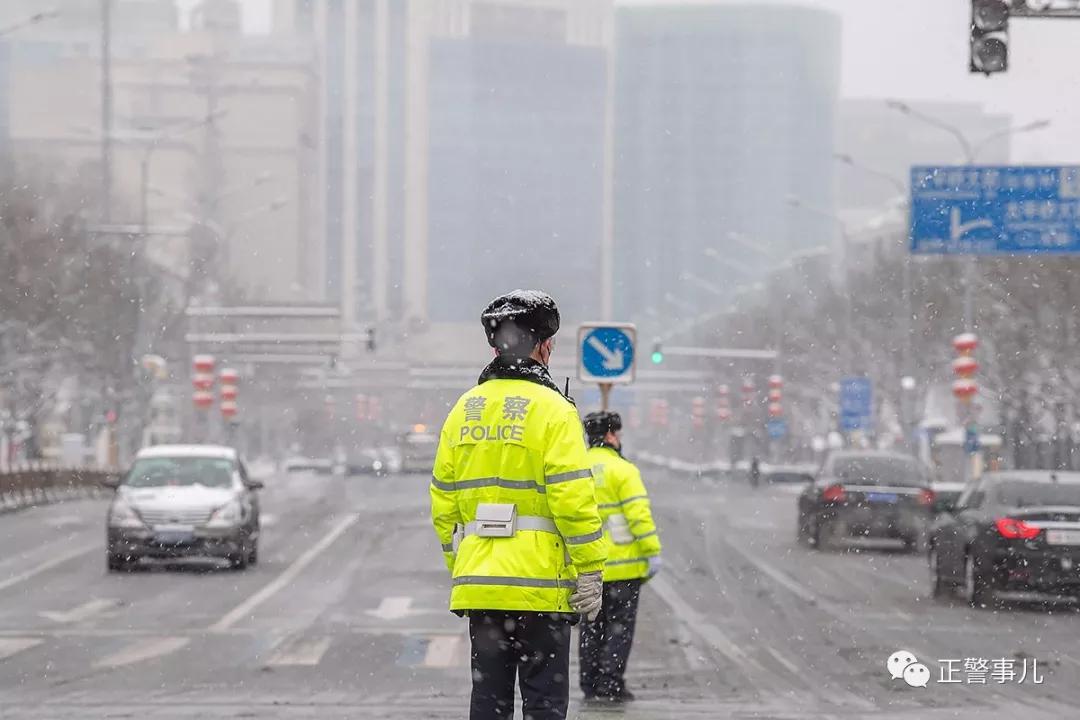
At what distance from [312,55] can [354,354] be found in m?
43.4

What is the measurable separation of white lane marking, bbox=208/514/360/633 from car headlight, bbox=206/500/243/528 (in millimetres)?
846

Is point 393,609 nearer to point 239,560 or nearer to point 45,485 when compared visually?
point 239,560

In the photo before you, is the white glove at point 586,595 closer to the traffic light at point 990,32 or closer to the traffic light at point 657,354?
the traffic light at point 990,32

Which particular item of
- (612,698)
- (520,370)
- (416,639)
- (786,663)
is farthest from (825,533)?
(520,370)

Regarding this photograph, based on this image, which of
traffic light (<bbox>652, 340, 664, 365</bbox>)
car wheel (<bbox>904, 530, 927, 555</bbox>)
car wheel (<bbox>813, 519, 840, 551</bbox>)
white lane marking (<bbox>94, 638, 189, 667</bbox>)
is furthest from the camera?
traffic light (<bbox>652, 340, 664, 365</bbox>)

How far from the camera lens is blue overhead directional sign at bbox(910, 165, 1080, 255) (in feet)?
101

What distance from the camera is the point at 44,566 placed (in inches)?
976

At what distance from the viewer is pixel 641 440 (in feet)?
567

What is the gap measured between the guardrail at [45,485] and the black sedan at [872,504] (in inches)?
591

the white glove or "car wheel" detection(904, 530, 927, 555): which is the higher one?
the white glove

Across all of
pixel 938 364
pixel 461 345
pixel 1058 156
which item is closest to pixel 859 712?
pixel 938 364

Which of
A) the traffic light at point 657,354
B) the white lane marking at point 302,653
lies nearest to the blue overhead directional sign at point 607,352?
the white lane marking at point 302,653

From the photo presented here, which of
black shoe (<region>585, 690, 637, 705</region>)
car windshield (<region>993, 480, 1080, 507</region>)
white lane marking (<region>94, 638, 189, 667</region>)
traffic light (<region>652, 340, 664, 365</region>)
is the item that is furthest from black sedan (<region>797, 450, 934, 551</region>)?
black shoe (<region>585, 690, 637, 705</region>)

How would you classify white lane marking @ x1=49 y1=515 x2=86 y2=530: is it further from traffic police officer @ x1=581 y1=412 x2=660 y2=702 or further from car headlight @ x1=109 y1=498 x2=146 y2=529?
traffic police officer @ x1=581 y1=412 x2=660 y2=702
